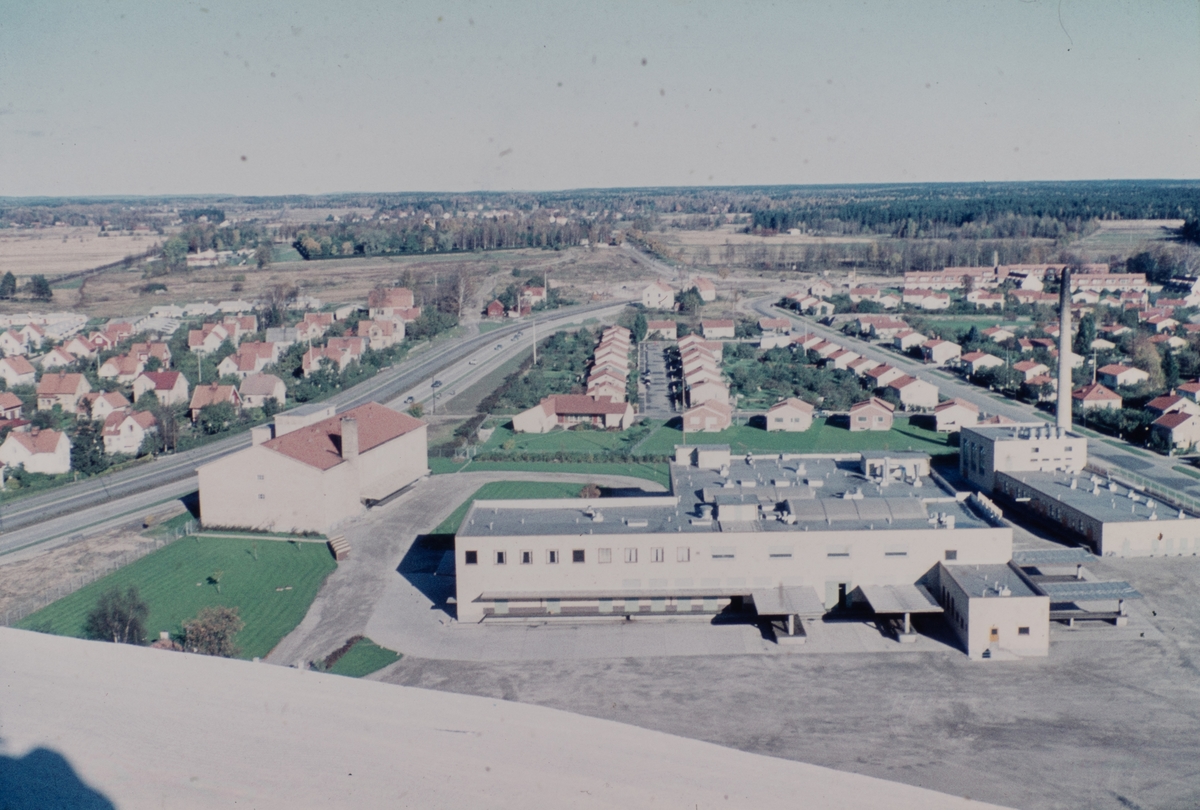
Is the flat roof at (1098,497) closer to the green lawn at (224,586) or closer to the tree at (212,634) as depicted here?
the green lawn at (224,586)

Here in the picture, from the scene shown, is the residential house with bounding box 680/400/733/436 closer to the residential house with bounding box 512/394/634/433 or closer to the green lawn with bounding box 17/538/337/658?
the residential house with bounding box 512/394/634/433

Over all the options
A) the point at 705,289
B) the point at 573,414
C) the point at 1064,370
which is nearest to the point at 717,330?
the point at 705,289

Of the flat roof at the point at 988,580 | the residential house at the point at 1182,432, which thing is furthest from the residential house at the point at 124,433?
the residential house at the point at 1182,432

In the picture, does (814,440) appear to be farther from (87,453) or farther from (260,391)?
(87,453)

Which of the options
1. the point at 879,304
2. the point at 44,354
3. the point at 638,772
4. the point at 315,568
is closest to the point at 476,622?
the point at 315,568

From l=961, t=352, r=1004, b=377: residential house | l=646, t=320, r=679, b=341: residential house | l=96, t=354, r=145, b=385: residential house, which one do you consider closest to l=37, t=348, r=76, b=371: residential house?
l=96, t=354, r=145, b=385: residential house
